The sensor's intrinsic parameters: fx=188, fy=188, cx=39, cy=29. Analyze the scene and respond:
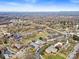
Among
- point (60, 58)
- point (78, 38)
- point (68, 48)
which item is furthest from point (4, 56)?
point (78, 38)

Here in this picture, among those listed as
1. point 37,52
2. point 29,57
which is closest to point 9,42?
point 37,52

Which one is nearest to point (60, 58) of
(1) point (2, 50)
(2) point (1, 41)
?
(1) point (2, 50)

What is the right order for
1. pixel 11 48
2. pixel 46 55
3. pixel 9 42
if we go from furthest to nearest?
pixel 9 42
pixel 11 48
pixel 46 55

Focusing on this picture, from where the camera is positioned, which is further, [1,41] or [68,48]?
[1,41]

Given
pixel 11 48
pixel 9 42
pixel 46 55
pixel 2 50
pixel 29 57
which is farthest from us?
pixel 9 42

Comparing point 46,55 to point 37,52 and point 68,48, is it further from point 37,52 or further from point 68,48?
point 68,48

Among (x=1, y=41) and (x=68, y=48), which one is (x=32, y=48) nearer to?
(x=68, y=48)

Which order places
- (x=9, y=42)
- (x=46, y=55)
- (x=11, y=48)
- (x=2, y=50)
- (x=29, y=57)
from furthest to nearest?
1. (x=9, y=42)
2. (x=11, y=48)
3. (x=2, y=50)
4. (x=46, y=55)
5. (x=29, y=57)

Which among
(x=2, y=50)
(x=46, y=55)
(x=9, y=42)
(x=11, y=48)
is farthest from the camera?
(x=9, y=42)

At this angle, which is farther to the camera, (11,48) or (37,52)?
(11,48)
